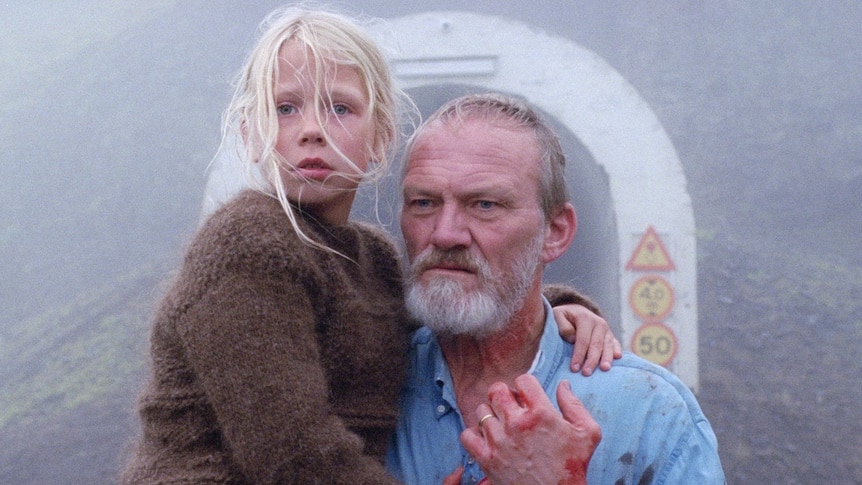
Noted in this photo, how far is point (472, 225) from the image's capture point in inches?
103

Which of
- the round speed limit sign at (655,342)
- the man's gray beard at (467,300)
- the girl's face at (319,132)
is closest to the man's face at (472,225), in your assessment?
the man's gray beard at (467,300)

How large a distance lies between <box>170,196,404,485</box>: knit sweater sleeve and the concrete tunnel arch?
187 inches

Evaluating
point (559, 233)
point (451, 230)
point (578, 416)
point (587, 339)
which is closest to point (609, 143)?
point (559, 233)

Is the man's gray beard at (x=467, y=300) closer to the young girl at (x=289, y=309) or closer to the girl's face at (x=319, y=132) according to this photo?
the young girl at (x=289, y=309)

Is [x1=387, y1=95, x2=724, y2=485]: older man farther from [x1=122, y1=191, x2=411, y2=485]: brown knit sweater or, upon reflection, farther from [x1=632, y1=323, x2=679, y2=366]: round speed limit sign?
[x1=632, y1=323, x2=679, y2=366]: round speed limit sign

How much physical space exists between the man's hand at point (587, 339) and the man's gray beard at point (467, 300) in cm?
22

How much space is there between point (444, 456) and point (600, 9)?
6385mm

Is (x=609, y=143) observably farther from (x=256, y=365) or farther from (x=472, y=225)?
(x=256, y=365)

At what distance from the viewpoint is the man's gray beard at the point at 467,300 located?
2.54 meters

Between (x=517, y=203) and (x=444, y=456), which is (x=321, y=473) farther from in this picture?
(x=517, y=203)

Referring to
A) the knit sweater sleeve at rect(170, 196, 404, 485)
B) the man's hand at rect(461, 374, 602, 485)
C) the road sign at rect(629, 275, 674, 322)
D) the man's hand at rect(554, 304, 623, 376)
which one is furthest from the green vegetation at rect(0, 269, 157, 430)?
the man's hand at rect(461, 374, 602, 485)

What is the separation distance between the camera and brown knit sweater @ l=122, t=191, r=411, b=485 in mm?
1971

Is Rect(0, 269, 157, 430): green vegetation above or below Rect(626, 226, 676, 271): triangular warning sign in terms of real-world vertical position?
below

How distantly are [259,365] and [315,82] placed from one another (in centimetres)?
83
